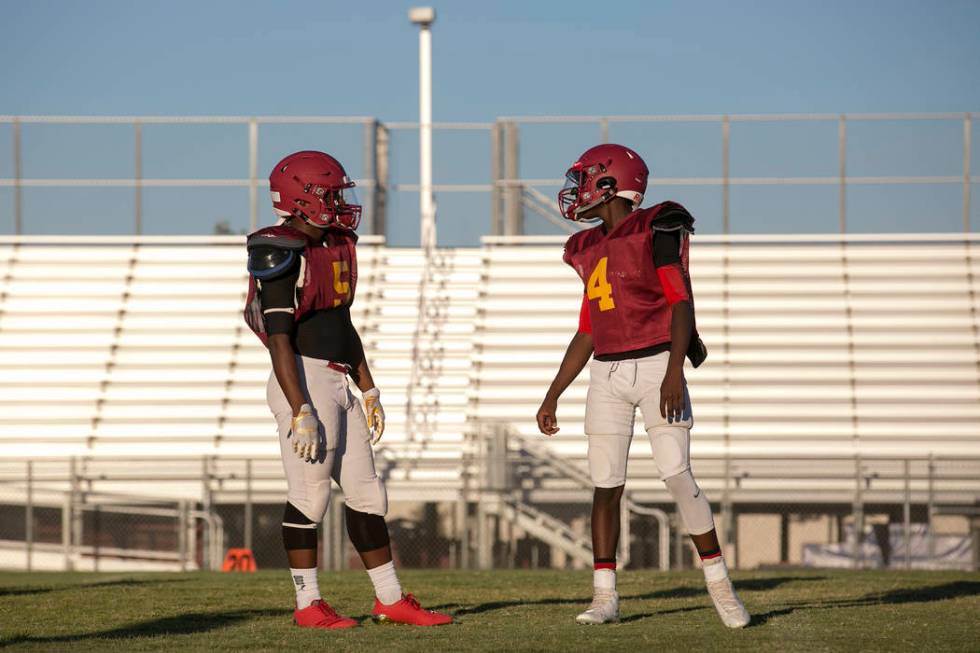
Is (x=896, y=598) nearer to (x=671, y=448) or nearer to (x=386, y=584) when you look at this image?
(x=671, y=448)

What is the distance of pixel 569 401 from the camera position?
55.3 ft

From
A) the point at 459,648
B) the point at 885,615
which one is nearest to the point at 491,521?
the point at 885,615

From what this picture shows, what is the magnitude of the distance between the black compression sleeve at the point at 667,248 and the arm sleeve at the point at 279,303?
4.39 feet

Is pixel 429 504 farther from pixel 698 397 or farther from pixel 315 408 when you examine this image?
pixel 315 408

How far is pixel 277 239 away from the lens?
5.23 meters

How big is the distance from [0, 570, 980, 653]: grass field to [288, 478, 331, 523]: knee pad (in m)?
0.44

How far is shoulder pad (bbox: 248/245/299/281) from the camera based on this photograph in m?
5.21

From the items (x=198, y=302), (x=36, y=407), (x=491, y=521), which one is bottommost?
(x=491, y=521)

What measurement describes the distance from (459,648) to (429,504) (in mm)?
11487

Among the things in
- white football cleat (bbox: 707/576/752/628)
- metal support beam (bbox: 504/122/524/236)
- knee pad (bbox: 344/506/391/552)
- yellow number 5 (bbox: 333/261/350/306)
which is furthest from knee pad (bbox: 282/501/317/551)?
metal support beam (bbox: 504/122/524/236)

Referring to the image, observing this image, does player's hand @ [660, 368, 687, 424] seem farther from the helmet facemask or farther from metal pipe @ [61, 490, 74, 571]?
metal pipe @ [61, 490, 74, 571]

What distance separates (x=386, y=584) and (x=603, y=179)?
5.77 feet

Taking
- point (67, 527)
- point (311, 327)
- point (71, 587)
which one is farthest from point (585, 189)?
point (67, 527)

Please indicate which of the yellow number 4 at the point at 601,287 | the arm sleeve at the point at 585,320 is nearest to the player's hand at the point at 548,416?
the arm sleeve at the point at 585,320
